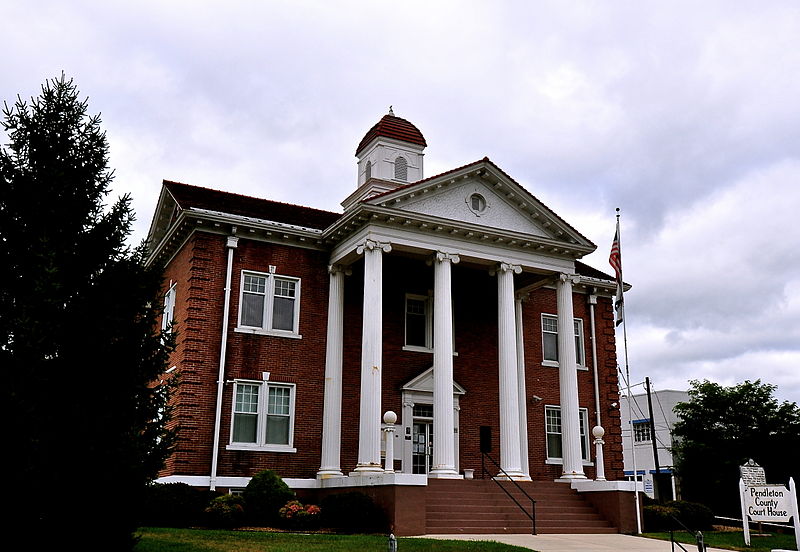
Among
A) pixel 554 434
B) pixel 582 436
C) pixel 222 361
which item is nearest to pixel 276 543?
pixel 222 361

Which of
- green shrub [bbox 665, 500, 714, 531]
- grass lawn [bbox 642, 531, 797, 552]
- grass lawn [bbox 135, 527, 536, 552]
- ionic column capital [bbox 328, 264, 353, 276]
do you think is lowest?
grass lawn [bbox 642, 531, 797, 552]

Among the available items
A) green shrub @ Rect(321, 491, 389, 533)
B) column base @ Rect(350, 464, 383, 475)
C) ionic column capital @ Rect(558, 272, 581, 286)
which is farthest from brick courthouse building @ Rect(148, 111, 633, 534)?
green shrub @ Rect(321, 491, 389, 533)

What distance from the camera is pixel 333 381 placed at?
84.8 ft

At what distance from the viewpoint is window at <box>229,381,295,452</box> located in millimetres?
24547

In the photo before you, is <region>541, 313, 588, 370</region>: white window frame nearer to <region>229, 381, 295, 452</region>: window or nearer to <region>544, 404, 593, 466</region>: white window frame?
<region>544, 404, 593, 466</region>: white window frame

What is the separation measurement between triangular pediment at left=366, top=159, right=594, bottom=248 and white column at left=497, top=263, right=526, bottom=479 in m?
1.66

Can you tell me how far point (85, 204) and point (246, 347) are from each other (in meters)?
13.0

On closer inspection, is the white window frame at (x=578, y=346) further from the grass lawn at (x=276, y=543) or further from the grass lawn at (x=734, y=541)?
the grass lawn at (x=276, y=543)

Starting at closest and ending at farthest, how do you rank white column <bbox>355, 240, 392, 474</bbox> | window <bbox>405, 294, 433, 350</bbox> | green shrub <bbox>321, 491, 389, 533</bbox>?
green shrub <bbox>321, 491, 389, 533</bbox>, white column <bbox>355, 240, 392, 474</bbox>, window <bbox>405, 294, 433, 350</bbox>

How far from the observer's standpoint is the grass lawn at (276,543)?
14.9 meters

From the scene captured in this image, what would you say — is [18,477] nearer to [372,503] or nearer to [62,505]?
[62,505]

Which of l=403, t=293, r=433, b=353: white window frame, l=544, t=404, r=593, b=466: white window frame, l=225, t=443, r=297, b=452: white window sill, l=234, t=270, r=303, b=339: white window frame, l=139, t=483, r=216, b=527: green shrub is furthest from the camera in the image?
l=544, t=404, r=593, b=466: white window frame

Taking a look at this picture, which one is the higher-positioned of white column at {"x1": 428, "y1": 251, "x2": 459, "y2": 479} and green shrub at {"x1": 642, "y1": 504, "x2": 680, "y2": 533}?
white column at {"x1": 428, "y1": 251, "x2": 459, "y2": 479}

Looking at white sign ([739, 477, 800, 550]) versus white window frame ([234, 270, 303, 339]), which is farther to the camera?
white window frame ([234, 270, 303, 339])
